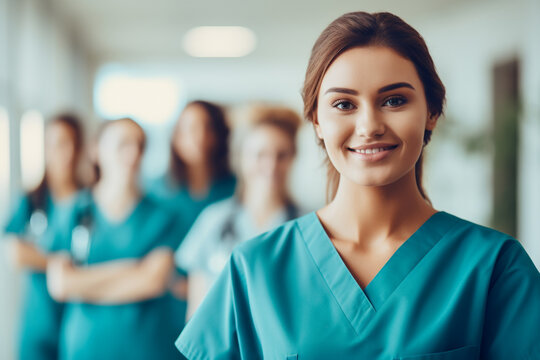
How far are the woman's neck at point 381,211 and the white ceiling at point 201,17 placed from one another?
13.0 ft

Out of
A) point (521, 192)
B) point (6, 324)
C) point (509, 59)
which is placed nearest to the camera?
point (6, 324)

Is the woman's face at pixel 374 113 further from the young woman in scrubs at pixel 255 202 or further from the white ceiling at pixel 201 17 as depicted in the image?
the white ceiling at pixel 201 17

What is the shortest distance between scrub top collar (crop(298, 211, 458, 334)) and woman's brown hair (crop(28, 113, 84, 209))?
2.14 m

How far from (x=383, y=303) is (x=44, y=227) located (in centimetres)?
228

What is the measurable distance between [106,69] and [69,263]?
17.8ft

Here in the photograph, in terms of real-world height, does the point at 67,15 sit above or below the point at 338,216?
above

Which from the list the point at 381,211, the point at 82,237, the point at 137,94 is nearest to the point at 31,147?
the point at 82,237

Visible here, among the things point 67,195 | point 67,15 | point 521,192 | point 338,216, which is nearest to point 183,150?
point 67,195

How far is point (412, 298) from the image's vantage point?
87cm

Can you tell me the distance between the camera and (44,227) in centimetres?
278

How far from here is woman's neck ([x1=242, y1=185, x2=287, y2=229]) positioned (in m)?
2.05

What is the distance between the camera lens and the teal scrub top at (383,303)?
84 centimetres

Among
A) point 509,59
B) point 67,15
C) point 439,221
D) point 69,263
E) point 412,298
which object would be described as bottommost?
point 69,263

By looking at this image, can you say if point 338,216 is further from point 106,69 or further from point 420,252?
point 106,69
